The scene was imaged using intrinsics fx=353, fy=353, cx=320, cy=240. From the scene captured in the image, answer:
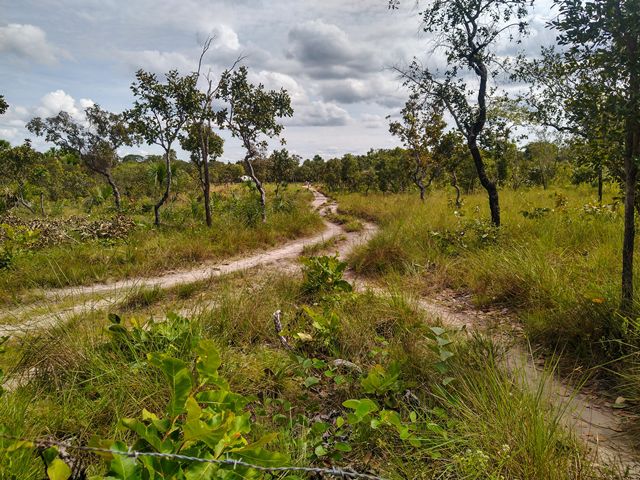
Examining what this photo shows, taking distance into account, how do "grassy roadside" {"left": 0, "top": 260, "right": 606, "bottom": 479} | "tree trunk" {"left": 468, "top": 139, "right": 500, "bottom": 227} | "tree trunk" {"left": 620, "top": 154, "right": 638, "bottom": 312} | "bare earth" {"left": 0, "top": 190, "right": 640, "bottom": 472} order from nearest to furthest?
"grassy roadside" {"left": 0, "top": 260, "right": 606, "bottom": 479} → "bare earth" {"left": 0, "top": 190, "right": 640, "bottom": 472} → "tree trunk" {"left": 620, "top": 154, "right": 638, "bottom": 312} → "tree trunk" {"left": 468, "top": 139, "right": 500, "bottom": 227}

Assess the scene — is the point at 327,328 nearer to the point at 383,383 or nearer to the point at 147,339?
the point at 383,383

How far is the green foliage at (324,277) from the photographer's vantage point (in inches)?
214

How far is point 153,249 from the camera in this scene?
29.9 ft

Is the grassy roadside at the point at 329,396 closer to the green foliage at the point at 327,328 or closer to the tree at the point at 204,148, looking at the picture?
the green foliage at the point at 327,328

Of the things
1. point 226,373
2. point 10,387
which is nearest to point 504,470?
point 226,373

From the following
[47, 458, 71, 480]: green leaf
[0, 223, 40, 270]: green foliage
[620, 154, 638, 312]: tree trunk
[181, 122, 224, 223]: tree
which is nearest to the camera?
[47, 458, 71, 480]: green leaf

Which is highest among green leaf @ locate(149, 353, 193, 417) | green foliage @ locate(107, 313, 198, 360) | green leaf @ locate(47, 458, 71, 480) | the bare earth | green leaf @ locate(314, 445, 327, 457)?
green leaf @ locate(149, 353, 193, 417)

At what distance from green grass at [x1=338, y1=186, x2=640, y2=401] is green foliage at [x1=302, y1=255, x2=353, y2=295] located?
1.37 metres

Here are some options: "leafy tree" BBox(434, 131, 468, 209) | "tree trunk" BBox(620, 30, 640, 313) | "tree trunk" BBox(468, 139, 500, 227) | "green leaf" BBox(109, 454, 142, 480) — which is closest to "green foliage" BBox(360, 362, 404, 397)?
"green leaf" BBox(109, 454, 142, 480)

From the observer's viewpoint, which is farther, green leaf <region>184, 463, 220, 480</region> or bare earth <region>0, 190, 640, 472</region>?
bare earth <region>0, 190, 640, 472</region>

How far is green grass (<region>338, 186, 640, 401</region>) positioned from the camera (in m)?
3.51

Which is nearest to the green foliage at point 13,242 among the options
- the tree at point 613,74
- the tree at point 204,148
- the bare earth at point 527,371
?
the bare earth at point 527,371

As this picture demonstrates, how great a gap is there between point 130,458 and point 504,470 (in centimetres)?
188

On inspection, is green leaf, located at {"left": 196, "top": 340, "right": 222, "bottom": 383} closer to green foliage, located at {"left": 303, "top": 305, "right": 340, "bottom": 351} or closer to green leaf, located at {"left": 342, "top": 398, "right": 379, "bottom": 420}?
green leaf, located at {"left": 342, "top": 398, "right": 379, "bottom": 420}
